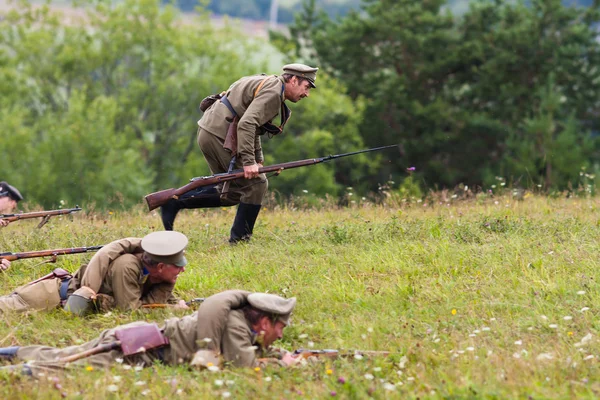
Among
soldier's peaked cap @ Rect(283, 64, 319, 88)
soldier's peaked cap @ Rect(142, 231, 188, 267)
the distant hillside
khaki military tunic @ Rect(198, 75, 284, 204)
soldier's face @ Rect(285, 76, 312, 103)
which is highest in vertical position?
the distant hillside

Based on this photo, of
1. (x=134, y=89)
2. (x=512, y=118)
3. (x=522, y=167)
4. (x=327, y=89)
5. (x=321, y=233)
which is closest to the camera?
(x=321, y=233)

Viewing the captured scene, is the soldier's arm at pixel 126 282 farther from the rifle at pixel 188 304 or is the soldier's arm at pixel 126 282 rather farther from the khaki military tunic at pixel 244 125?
the khaki military tunic at pixel 244 125

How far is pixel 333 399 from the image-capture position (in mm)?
5379

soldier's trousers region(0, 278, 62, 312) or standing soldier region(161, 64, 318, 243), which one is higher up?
standing soldier region(161, 64, 318, 243)

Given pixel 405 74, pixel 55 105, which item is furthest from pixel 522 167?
pixel 55 105

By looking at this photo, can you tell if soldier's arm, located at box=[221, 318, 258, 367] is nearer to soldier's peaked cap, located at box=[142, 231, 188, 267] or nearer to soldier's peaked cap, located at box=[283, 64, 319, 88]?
soldier's peaked cap, located at box=[142, 231, 188, 267]

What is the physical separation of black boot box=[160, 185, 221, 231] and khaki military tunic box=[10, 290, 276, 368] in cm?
373

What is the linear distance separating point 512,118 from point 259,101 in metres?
37.0

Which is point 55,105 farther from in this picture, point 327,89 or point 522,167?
point 522,167

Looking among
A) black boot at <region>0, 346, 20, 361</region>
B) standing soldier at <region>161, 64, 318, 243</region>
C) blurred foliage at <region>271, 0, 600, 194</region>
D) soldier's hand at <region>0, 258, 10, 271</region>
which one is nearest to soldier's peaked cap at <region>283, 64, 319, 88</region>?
standing soldier at <region>161, 64, 318, 243</region>

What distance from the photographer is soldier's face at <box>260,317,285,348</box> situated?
6204 millimetres

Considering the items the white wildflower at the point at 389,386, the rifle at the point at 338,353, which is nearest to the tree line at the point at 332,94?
the rifle at the point at 338,353

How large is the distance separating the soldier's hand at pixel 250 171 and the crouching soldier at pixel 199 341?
332 centimetres

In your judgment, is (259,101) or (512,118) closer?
(259,101)
